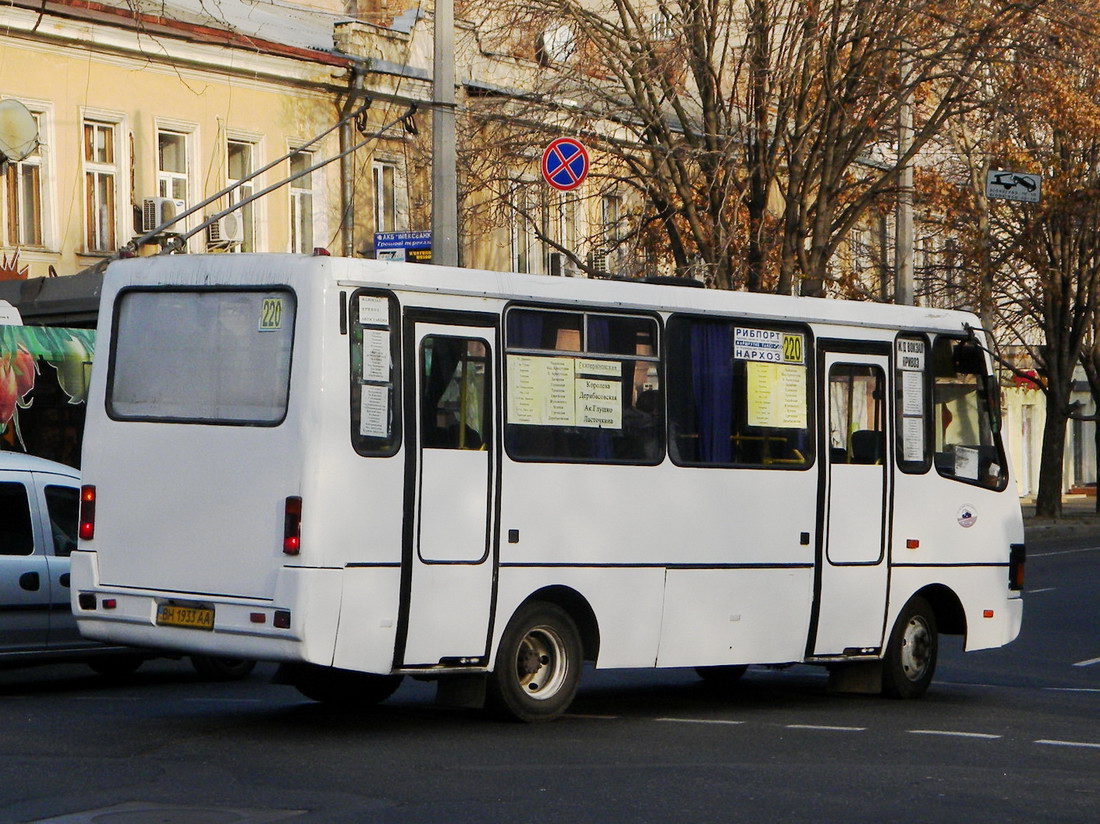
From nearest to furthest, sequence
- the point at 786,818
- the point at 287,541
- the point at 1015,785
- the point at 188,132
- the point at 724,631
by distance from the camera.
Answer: the point at 786,818
the point at 1015,785
the point at 287,541
the point at 724,631
the point at 188,132

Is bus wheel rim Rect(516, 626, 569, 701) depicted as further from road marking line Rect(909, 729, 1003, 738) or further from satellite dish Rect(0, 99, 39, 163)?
satellite dish Rect(0, 99, 39, 163)

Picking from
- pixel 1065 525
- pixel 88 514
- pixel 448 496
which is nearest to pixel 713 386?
pixel 448 496

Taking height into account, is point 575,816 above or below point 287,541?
below

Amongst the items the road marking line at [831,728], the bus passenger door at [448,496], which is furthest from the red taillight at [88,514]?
the road marking line at [831,728]

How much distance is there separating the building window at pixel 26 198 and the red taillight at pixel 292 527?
18631mm

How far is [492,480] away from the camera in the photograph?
11.1 meters

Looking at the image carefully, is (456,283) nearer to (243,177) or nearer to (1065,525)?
(243,177)

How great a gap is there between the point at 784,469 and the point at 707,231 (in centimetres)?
1528

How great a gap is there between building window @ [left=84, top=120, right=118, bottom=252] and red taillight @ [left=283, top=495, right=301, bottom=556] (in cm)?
1950

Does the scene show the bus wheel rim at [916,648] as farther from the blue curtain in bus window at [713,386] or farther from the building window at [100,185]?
the building window at [100,185]

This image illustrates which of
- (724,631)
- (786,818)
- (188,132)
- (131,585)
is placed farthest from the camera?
(188,132)

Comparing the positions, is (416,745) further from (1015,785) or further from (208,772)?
(1015,785)

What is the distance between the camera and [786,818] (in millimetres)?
8242

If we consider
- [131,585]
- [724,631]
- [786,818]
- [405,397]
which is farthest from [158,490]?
[786,818]
